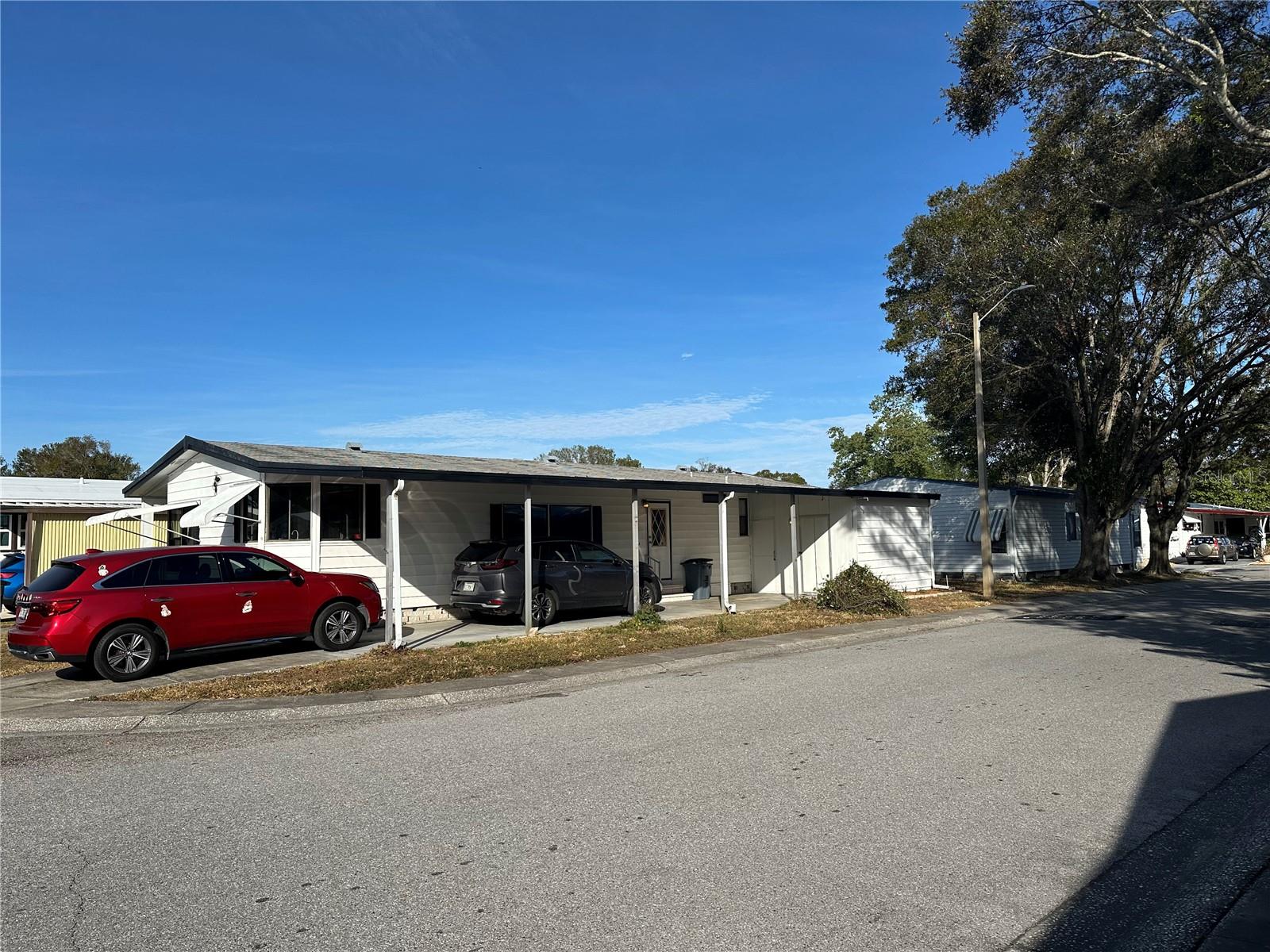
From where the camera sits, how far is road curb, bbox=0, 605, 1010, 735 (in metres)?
8.41

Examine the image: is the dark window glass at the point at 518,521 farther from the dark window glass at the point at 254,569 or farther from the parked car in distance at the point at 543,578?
the dark window glass at the point at 254,569

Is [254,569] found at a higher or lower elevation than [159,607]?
higher

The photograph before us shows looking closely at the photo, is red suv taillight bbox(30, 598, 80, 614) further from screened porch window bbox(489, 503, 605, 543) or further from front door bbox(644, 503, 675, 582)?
front door bbox(644, 503, 675, 582)

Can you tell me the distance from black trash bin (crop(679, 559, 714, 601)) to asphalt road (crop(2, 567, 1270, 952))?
11541mm

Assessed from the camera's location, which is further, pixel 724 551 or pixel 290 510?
pixel 724 551

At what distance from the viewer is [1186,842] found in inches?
189

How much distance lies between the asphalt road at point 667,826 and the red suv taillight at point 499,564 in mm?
5845

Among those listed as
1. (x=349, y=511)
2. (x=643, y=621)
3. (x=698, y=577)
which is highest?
(x=349, y=511)

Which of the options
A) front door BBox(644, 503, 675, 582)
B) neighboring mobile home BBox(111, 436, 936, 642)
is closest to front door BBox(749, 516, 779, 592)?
neighboring mobile home BBox(111, 436, 936, 642)

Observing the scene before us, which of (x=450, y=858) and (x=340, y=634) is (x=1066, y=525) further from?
(x=450, y=858)

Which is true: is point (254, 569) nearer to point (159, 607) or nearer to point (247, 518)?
point (159, 607)

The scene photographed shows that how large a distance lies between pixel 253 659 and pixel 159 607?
195 centimetres

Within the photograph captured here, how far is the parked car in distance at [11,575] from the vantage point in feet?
58.5

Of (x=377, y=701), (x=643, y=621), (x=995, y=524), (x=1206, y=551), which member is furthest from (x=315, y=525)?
(x=1206, y=551)
